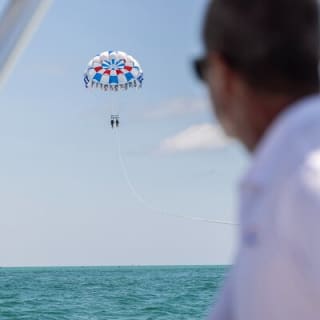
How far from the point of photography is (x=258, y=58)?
83 centimetres

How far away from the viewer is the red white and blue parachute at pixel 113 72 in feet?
69.7

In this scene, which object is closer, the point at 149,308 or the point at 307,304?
the point at 307,304

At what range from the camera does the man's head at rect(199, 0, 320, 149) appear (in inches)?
32.3

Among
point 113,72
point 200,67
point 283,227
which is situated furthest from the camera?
point 113,72

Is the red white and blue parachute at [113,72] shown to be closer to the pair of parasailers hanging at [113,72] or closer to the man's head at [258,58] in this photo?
the pair of parasailers hanging at [113,72]

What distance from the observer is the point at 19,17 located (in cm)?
136

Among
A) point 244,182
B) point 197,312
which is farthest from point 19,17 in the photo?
point 197,312

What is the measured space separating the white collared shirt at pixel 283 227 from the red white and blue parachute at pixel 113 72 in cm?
2037

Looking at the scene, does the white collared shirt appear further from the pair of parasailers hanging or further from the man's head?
the pair of parasailers hanging

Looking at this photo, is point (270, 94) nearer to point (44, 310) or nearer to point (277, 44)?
point (277, 44)

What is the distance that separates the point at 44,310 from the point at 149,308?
3.33 metres

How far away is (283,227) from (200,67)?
0.70 ft

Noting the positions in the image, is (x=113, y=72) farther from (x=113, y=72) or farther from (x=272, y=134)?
(x=272, y=134)

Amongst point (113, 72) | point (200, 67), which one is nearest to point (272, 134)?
point (200, 67)
